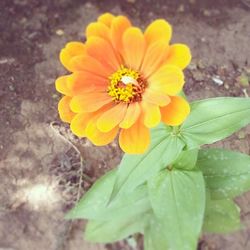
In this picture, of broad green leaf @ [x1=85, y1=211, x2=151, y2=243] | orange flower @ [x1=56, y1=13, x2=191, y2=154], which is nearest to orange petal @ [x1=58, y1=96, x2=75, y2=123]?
orange flower @ [x1=56, y1=13, x2=191, y2=154]

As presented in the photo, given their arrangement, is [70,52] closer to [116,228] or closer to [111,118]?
[111,118]

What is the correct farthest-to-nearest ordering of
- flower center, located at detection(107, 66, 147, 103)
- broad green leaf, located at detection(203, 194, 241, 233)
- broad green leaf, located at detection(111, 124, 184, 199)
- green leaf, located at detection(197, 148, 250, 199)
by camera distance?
1. broad green leaf, located at detection(203, 194, 241, 233)
2. green leaf, located at detection(197, 148, 250, 199)
3. broad green leaf, located at detection(111, 124, 184, 199)
4. flower center, located at detection(107, 66, 147, 103)

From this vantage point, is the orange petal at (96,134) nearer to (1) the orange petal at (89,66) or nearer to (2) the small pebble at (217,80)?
(1) the orange petal at (89,66)

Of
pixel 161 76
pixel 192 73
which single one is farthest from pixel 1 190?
pixel 161 76

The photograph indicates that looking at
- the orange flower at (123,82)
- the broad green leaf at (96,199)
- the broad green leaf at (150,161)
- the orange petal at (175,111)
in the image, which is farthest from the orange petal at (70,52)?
the broad green leaf at (96,199)

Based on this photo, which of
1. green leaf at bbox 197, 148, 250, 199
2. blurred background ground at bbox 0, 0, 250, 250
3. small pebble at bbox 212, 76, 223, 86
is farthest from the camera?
small pebble at bbox 212, 76, 223, 86

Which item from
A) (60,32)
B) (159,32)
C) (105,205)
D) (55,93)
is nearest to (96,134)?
(159,32)

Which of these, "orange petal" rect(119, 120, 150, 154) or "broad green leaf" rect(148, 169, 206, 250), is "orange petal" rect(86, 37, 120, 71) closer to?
"orange petal" rect(119, 120, 150, 154)
